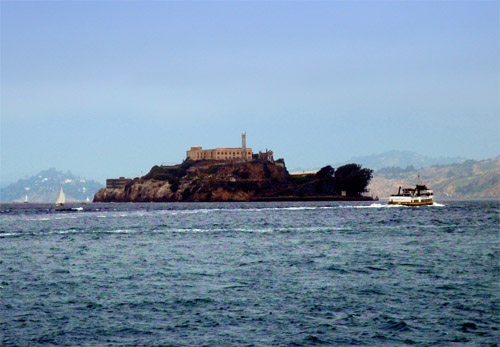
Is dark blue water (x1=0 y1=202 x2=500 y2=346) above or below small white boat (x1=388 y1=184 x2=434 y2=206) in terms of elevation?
below

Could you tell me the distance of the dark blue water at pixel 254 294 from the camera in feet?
92.3

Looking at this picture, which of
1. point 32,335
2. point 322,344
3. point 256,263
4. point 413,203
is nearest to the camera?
point 322,344

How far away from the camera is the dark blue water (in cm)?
2814

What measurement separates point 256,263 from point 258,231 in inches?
1499

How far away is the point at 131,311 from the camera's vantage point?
33.1m

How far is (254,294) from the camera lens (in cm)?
3731

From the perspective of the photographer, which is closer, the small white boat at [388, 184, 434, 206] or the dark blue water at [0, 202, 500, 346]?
the dark blue water at [0, 202, 500, 346]

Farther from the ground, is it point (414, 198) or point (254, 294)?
point (414, 198)

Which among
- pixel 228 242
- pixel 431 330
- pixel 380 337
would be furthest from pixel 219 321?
pixel 228 242

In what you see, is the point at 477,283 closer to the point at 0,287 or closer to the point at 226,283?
the point at 226,283

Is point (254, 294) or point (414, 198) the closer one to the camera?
point (254, 294)

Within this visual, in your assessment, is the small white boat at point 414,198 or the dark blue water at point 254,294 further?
the small white boat at point 414,198

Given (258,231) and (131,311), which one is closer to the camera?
(131,311)

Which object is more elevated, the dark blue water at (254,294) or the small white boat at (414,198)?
the small white boat at (414,198)
